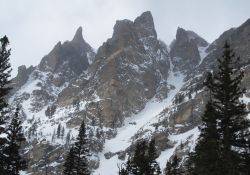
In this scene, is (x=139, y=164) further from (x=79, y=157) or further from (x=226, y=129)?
(x=226, y=129)

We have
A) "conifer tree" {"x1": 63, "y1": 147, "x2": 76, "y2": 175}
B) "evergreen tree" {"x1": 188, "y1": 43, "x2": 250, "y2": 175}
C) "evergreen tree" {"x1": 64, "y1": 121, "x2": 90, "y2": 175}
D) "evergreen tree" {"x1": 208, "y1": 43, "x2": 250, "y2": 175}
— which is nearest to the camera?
"evergreen tree" {"x1": 188, "y1": 43, "x2": 250, "y2": 175}

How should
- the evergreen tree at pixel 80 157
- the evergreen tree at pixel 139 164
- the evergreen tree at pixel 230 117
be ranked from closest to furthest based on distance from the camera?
the evergreen tree at pixel 230 117
the evergreen tree at pixel 139 164
the evergreen tree at pixel 80 157

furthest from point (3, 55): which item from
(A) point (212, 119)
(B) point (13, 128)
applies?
(A) point (212, 119)

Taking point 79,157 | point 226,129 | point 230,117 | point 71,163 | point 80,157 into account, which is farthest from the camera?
point 71,163

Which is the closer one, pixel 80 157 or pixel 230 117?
pixel 230 117

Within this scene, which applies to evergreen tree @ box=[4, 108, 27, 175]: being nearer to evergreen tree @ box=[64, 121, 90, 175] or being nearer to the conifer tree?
evergreen tree @ box=[64, 121, 90, 175]

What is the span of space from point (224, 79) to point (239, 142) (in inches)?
183

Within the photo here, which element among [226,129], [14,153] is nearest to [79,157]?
[14,153]

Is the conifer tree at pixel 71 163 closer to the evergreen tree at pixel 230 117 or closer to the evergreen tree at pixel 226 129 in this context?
the evergreen tree at pixel 226 129

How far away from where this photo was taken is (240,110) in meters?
32.4

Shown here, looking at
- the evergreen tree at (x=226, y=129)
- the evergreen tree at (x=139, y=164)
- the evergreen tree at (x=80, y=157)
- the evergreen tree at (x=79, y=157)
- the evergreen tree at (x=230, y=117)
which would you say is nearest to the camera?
the evergreen tree at (x=226, y=129)

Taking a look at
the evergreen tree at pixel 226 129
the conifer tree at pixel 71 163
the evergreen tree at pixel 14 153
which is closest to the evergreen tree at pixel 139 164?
the conifer tree at pixel 71 163

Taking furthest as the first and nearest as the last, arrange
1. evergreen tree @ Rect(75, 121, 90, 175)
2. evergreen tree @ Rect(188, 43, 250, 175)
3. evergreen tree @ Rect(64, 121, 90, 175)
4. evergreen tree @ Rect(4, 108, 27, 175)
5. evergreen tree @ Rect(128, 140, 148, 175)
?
evergreen tree @ Rect(64, 121, 90, 175), evergreen tree @ Rect(75, 121, 90, 175), evergreen tree @ Rect(128, 140, 148, 175), evergreen tree @ Rect(4, 108, 27, 175), evergreen tree @ Rect(188, 43, 250, 175)

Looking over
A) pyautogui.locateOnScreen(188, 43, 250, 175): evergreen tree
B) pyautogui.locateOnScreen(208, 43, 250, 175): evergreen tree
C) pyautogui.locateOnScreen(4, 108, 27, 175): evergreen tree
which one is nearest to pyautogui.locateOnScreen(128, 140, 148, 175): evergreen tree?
pyautogui.locateOnScreen(4, 108, 27, 175): evergreen tree
